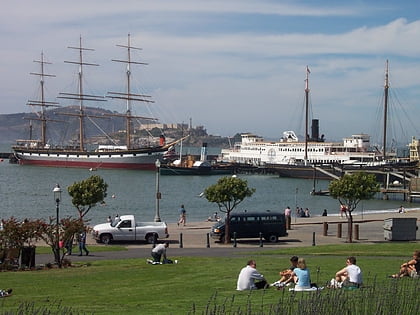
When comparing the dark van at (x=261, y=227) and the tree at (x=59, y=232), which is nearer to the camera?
the tree at (x=59, y=232)

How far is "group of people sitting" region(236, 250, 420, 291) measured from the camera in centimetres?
1238

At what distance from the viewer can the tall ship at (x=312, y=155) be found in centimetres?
10432

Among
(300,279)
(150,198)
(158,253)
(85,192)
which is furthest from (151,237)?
(150,198)

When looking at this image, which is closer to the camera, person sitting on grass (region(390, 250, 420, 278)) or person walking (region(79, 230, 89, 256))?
person sitting on grass (region(390, 250, 420, 278))

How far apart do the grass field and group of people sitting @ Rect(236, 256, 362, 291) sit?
252 mm

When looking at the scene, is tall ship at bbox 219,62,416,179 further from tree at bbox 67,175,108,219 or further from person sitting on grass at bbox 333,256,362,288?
person sitting on grass at bbox 333,256,362,288

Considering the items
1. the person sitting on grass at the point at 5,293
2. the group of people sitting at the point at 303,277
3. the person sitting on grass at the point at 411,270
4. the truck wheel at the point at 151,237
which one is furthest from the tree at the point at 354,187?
the person sitting on grass at the point at 5,293

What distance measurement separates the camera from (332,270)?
1588 centimetres

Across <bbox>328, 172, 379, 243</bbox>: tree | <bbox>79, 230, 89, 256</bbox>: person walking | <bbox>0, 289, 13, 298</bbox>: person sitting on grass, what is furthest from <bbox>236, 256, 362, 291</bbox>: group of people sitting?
<bbox>328, 172, 379, 243</bbox>: tree

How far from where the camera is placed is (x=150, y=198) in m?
68.9

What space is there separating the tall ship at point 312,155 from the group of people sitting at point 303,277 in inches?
3282

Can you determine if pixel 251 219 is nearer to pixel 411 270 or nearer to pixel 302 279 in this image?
pixel 411 270

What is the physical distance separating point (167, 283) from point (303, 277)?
12.4 feet

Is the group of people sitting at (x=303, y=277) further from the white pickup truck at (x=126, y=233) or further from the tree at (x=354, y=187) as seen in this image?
the tree at (x=354, y=187)
